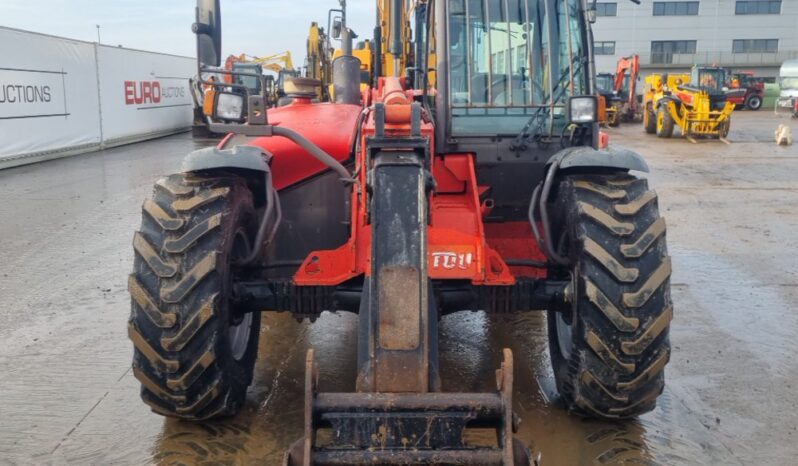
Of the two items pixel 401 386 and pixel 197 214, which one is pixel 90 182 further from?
pixel 401 386

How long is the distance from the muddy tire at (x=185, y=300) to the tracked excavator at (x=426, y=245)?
0.03 ft

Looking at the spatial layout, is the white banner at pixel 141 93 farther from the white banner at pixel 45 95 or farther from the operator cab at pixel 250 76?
the operator cab at pixel 250 76

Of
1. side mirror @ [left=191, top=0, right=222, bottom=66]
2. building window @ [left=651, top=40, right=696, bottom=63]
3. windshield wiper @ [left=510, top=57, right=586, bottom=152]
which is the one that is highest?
building window @ [left=651, top=40, right=696, bottom=63]

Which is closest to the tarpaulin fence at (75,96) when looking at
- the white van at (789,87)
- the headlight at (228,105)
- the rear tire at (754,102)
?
the headlight at (228,105)

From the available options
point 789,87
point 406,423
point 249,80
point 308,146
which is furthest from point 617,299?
point 789,87

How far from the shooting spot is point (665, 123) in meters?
23.6

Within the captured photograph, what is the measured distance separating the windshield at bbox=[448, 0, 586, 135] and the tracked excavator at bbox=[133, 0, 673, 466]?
0.01 m

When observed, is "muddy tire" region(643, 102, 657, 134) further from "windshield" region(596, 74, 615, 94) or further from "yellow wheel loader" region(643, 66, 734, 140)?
"windshield" region(596, 74, 615, 94)

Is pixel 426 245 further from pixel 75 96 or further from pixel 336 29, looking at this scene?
pixel 75 96

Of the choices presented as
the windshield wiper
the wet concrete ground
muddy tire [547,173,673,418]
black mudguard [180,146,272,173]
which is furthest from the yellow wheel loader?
black mudguard [180,146,272,173]

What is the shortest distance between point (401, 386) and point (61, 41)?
1810 centimetres

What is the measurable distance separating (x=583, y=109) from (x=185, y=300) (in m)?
2.47

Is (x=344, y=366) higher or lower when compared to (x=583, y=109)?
lower

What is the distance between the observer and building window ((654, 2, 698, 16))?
54531 millimetres
